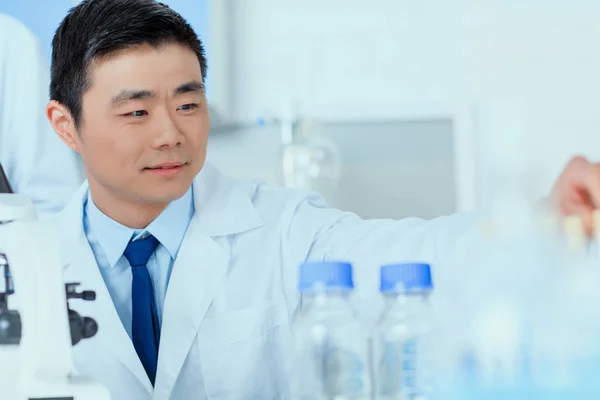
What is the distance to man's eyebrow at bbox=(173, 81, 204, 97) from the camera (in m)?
1.52

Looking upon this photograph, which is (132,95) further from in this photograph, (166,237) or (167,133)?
(166,237)

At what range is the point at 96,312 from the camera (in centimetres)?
149

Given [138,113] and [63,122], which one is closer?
[138,113]

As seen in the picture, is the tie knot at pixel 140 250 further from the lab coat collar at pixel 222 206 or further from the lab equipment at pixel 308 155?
the lab equipment at pixel 308 155

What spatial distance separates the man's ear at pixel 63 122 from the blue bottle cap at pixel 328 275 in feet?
2.86

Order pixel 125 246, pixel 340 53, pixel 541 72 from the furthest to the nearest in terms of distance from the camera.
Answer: pixel 340 53 → pixel 541 72 → pixel 125 246

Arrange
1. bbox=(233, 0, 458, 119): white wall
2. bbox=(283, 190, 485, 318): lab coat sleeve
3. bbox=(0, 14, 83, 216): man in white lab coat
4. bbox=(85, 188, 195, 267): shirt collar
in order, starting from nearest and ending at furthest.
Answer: bbox=(283, 190, 485, 318): lab coat sleeve
bbox=(85, 188, 195, 267): shirt collar
bbox=(0, 14, 83, 216): man in white lab coat
bbox=(233, 0, 458, 119): white wall

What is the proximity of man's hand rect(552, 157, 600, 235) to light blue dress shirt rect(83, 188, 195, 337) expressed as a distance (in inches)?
29.2

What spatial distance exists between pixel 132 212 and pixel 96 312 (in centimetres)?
23

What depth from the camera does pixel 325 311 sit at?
3.11 feet

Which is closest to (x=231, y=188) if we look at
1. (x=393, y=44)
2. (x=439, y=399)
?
(x=439, y=399)

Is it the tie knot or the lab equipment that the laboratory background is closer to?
the lab equipment

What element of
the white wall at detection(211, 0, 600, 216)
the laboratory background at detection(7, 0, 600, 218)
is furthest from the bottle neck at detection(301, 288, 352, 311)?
the white wall at detection(211, 0, 600, 216)

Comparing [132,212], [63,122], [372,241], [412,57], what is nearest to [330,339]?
[372,241]
